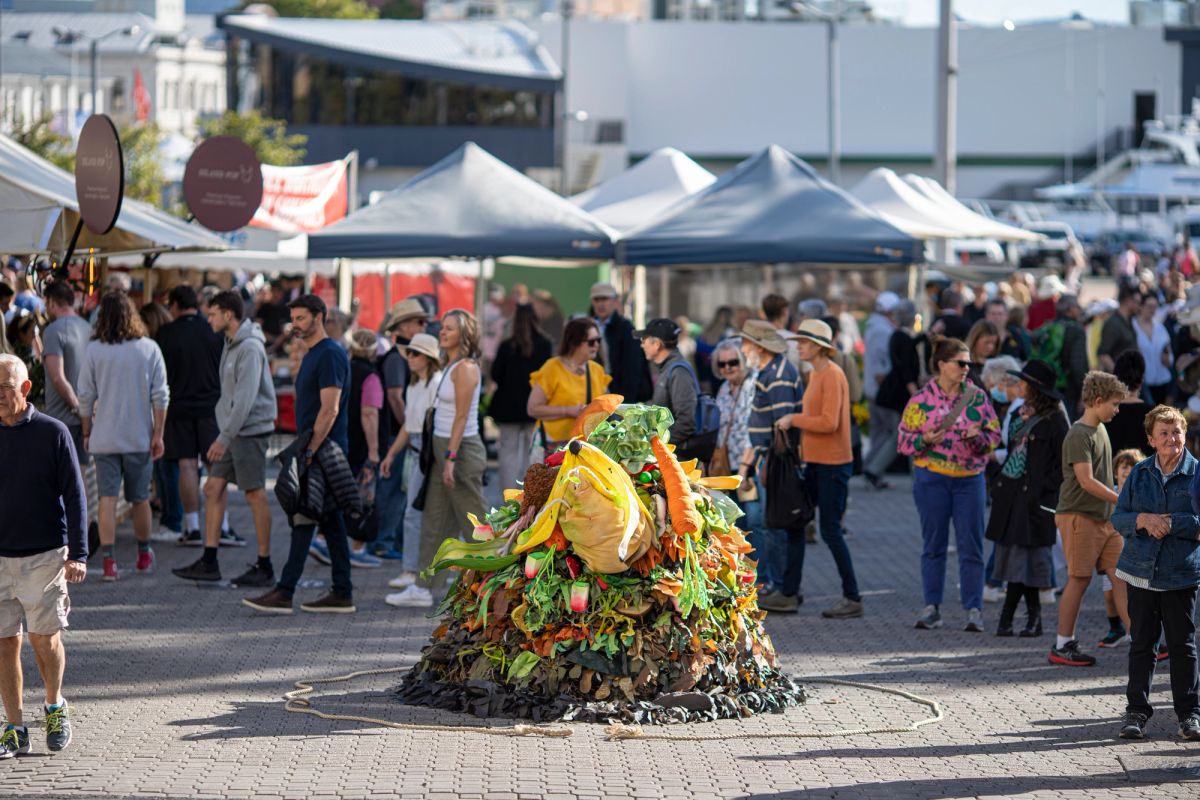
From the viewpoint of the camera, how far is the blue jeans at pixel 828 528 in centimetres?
1104

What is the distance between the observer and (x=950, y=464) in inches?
415

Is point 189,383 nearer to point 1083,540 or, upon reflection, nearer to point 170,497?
point 170,497

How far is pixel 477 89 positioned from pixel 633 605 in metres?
60.2

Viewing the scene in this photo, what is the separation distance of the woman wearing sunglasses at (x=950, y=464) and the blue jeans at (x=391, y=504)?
13.6 feet

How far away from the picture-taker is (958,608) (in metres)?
11.5

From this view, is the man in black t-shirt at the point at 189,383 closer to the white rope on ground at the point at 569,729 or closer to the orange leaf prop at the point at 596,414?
the white rope on ground at the point at 569,729

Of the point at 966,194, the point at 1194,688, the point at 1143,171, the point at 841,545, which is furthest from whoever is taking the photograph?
the point at 966,194

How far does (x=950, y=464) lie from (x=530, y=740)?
12.9 feet

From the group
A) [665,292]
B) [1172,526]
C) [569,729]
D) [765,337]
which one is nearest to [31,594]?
[569,729]

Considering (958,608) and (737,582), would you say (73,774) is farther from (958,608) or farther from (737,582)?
(958,608)

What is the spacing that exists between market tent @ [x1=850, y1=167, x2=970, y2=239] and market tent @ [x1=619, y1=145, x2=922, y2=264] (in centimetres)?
418

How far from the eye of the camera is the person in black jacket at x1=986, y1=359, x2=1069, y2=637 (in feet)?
33.9

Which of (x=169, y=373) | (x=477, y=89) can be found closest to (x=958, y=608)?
(x=169, y=373)

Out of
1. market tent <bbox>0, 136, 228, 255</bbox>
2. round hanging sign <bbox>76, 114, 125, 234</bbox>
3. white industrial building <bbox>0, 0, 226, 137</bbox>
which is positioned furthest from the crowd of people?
white industrial building <bbox>0, 0, 226, 137</bbox>
